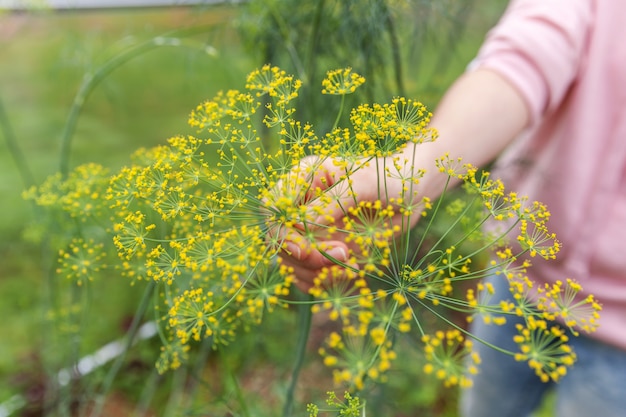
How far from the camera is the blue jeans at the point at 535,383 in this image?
3.27 ft

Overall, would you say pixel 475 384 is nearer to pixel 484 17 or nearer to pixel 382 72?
pixel 382 72

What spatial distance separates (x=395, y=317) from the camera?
485mm

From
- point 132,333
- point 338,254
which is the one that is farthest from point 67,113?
point 338,254

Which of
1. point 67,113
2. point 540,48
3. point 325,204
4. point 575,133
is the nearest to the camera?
point 325,204

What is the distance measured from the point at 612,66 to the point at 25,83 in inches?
136

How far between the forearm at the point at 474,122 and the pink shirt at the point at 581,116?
36 millimetres

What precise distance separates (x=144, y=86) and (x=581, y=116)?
2.75 metres

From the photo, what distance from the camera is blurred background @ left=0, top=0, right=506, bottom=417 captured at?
3.79 feet

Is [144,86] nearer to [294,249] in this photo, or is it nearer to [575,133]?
[575,133]

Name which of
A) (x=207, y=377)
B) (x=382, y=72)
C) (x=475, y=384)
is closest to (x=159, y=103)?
(x=207, y=377)

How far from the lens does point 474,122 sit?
31.0 inches

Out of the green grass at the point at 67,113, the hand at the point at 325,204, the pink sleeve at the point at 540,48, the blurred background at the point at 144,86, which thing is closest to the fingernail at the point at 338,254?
the hand at the point at 325,204

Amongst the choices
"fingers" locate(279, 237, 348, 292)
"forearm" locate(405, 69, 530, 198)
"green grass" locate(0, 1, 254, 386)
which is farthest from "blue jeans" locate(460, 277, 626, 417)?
"green grass" locate(0, 1, 254, 386)

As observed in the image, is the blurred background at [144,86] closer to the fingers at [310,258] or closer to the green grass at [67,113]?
the green grass at [67,113]
